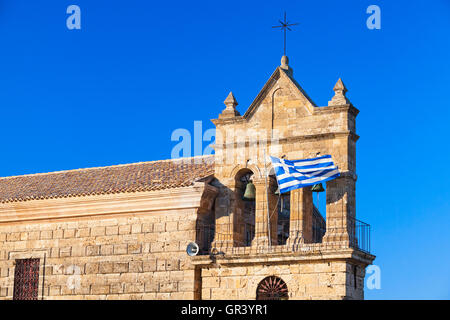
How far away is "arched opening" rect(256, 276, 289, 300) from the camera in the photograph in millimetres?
29016

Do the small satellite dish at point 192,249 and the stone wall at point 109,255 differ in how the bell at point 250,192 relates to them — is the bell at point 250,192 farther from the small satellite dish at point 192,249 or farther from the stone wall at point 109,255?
the small satellite dish at point 192,249

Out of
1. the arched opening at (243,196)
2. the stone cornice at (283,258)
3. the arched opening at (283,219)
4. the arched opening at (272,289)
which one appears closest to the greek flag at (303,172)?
the arched opening at (243,196)

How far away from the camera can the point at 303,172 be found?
2912cm

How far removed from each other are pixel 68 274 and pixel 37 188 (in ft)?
14.0

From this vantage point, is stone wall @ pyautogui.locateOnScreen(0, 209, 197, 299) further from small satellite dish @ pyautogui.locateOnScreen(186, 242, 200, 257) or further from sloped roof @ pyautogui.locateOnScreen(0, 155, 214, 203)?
sloped roof @ pyautogui.locateOnScreen(0, 155, 214, 203)

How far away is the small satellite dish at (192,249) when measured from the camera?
30.3 m

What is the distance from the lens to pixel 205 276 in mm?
30391

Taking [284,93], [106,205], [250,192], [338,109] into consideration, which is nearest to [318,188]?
[250,192]

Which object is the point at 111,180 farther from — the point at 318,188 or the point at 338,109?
the point at 338,109

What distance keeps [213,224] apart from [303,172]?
4440 mm

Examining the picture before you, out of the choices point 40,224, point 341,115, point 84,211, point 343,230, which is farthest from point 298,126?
point 40,224

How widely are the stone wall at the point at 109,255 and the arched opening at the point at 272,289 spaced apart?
2.53 metres
